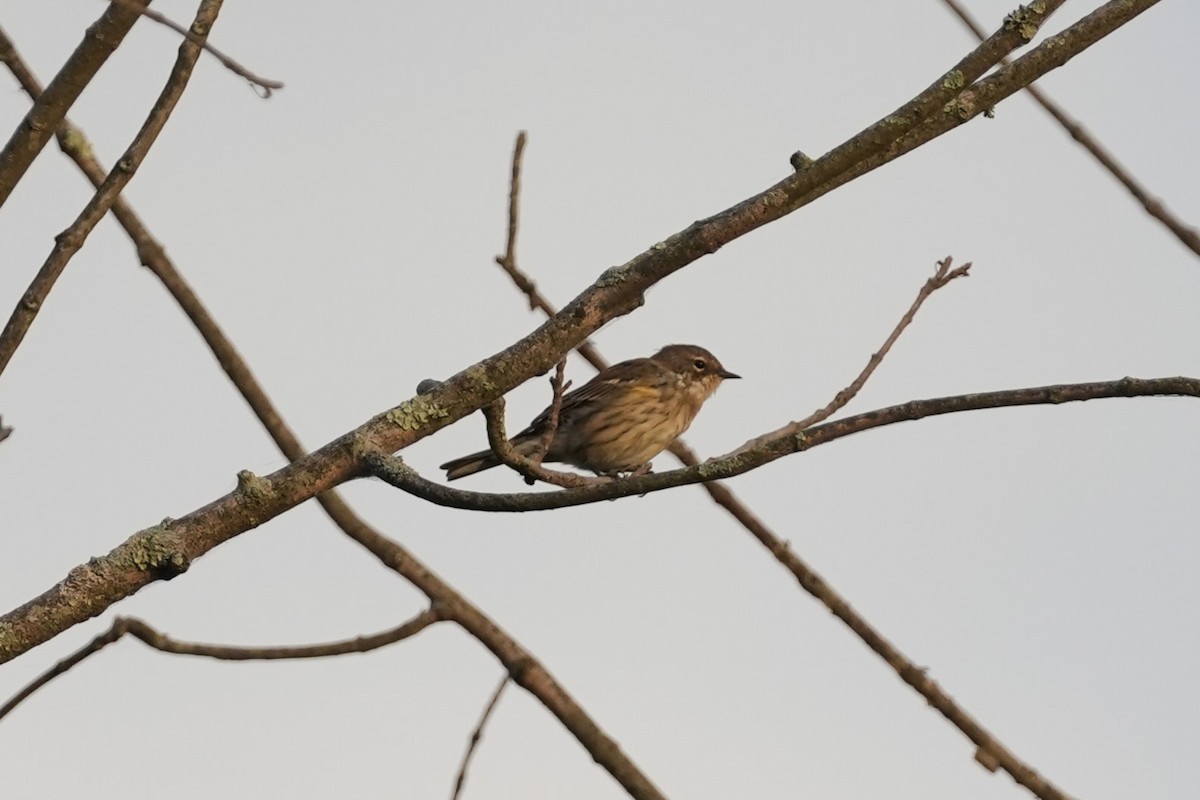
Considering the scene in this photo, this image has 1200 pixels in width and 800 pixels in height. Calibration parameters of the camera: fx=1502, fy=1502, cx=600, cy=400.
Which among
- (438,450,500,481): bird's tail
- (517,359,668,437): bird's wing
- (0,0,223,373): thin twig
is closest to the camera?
(0,0,223,373): thin twig

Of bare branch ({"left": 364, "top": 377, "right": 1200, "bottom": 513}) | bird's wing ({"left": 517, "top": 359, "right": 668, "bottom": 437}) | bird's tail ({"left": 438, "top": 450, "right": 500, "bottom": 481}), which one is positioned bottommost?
bare branch ({"left": 364, "top": 377, "right": 1200, "bottom": 513})

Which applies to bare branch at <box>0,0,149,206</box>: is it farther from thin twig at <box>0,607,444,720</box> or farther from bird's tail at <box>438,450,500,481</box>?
bird's tail at <box>438,450,500,481</box>

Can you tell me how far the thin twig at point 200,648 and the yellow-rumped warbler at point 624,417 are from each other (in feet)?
15.8

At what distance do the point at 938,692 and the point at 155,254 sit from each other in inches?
141

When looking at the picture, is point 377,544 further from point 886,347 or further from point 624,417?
point 624,417

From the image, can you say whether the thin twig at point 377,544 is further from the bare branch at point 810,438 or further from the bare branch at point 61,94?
the bare branch at point 810,438

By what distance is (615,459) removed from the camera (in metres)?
10.2

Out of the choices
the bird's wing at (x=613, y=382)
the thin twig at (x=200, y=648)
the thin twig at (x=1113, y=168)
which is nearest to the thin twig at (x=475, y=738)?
the thin twig at (x=200, y=648)

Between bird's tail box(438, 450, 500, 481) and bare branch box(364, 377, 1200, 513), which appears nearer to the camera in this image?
bare branch box(364, 377, 1200, 513)

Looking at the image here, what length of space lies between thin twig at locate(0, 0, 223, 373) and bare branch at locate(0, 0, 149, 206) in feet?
0.13

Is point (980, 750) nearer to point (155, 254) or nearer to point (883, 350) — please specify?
point (883, 350)

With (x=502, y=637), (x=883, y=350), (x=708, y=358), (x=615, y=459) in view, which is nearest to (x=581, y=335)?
(x=883, y=350)

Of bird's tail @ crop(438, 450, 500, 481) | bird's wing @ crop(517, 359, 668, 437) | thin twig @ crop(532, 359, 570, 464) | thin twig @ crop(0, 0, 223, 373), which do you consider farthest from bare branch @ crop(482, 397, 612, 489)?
bird's wing @ crop(517, 359, 668, 437)

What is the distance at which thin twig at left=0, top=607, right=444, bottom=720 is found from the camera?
3.96 m
